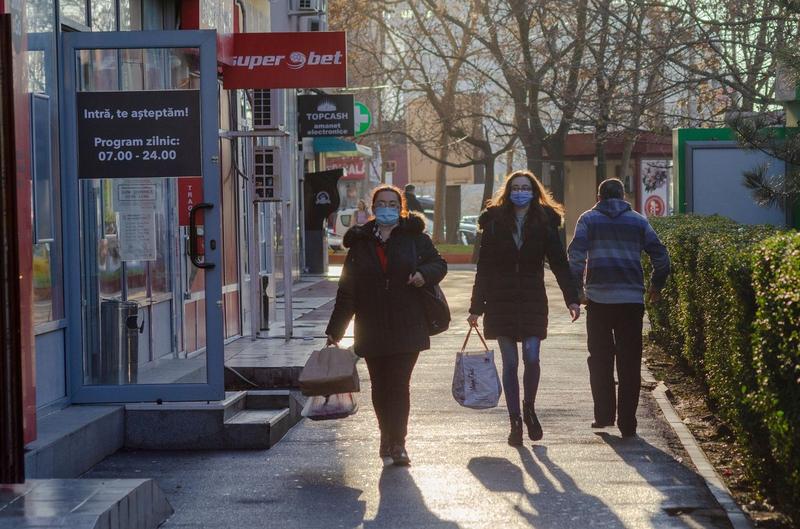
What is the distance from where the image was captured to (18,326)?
6.72m

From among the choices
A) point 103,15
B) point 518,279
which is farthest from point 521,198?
point 103,15

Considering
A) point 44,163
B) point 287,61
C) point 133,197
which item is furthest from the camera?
point 287,61

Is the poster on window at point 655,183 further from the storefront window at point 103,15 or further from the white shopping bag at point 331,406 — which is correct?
the white shopping bag at point 331,406

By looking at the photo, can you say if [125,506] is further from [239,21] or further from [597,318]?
[239,21]

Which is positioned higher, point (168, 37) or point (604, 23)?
point (604, 23)

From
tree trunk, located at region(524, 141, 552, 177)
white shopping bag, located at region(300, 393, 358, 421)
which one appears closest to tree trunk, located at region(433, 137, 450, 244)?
tree trunk, located at region(524, 141, 552, 177)

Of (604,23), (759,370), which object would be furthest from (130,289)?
(604,23)

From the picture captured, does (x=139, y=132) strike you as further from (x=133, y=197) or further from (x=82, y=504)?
(x=82, y=504)

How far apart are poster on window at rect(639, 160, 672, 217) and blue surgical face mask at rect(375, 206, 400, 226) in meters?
24.0

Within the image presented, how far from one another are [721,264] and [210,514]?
3.50 metres

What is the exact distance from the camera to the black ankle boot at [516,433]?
9.02m

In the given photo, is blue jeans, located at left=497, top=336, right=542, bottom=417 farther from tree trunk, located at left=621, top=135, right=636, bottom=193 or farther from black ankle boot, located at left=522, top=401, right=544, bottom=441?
tree trunk, located at left=621, top=135, right=636, bottom=193

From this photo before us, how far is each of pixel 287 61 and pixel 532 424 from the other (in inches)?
182

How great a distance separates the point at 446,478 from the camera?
794cm
